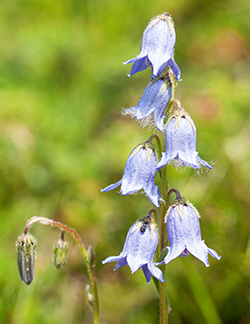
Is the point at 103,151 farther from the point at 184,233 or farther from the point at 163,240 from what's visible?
the point at 184,233

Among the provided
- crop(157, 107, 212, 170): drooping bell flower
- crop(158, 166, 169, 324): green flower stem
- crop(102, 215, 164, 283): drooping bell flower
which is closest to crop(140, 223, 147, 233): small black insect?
crop(102, 215, 164, 283): drooping bell flower

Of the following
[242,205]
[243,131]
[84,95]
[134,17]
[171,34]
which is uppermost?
[134,17]

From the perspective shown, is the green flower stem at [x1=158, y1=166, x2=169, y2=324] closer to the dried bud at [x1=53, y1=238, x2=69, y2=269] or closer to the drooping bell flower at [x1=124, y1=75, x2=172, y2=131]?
the drooping bell flower at [x1=124, y1=75, x2=172, y2=131]

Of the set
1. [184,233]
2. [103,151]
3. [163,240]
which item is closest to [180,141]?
[184,233]

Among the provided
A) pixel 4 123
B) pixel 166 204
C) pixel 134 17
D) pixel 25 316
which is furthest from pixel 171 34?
pixel 134 17

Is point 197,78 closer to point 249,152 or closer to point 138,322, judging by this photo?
point 249,152
